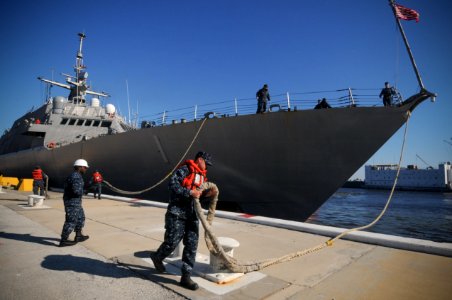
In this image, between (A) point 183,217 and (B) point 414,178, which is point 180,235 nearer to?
(A) point 183,217

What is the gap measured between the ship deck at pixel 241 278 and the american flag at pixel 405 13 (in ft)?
21.6

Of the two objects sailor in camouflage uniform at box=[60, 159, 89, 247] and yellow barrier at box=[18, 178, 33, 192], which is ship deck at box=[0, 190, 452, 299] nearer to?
sailor in camouflage uniform at box=[60, 159, 89, 247]

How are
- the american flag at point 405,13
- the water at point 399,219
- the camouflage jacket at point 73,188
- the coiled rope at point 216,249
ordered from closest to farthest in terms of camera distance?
the coiled rope at point 216,249 < the camouflage jacket at point 73,188 < the american flag at point 405,13 < the water at point 399,219

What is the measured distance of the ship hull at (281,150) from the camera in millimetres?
7812

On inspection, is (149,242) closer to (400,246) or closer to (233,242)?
(233,242)

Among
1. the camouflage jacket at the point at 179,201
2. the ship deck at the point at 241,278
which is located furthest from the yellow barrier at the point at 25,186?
the camouflage jacket at the point at 179,201

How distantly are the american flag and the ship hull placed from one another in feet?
7.66

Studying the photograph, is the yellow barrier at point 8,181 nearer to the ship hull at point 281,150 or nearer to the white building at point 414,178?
the ship hull at point 281,150

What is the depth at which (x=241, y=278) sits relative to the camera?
277 cm

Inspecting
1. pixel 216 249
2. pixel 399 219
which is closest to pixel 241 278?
pixel 216 249

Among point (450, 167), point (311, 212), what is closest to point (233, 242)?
point (311, 212)

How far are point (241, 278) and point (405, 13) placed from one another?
8693 mm

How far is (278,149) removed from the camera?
8672 mm

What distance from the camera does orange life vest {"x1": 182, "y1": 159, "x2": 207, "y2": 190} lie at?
110 inches
